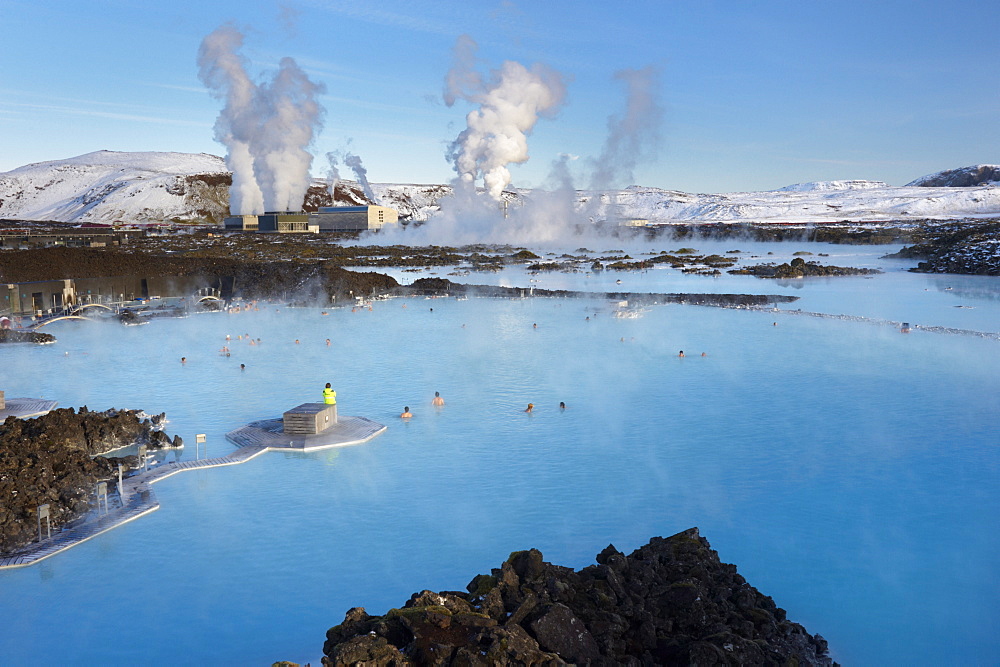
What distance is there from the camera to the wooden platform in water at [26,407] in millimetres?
13008

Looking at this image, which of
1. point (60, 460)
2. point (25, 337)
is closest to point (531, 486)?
point (60, 460)

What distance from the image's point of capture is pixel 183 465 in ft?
35.0

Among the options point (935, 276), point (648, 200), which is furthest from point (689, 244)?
point (648, 200)

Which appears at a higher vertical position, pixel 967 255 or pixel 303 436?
pixel 967 255

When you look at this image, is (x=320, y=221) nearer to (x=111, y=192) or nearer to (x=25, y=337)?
(x=25, y=337)

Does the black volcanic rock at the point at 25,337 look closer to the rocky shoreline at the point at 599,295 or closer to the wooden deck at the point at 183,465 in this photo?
the wooden deck at the point at 183,465

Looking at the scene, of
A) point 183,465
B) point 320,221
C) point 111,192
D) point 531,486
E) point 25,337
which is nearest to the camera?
point 531,486

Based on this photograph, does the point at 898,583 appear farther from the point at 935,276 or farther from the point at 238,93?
the point at 238,93

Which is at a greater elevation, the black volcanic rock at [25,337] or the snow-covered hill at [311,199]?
the snow-covered hill at [311,199]

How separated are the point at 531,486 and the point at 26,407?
9616 mm

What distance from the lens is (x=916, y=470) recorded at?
10.8 metres

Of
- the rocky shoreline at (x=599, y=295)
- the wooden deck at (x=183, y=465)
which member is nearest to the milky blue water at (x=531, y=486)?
the wooden deck at (x=183, y=465)

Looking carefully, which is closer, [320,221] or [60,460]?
[60,460]

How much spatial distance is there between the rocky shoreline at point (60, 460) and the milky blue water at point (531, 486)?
656 millimetres
